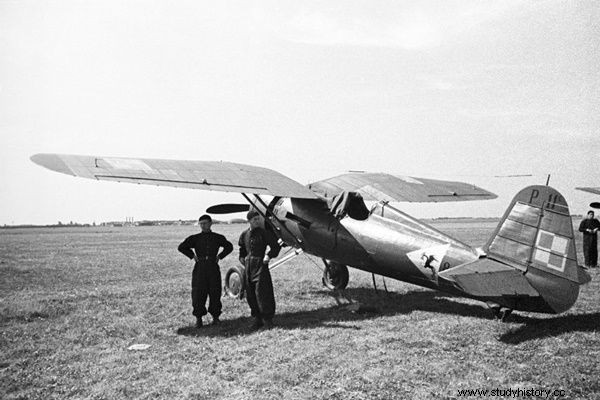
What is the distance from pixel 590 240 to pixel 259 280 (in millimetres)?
12040

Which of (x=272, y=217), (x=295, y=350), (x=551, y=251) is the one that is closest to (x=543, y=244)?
(x=551, y=251)

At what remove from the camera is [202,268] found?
22.6ft

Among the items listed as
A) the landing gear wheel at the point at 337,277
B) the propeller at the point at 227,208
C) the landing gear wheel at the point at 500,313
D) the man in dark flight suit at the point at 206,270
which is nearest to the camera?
the landing gear wheel at the point at 500,313

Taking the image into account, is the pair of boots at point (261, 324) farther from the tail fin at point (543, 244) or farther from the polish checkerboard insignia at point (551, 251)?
the polish checkerboard insignia at point (551, 251)

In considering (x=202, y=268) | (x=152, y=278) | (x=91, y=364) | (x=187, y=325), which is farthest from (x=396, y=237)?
(x=152, y=278)

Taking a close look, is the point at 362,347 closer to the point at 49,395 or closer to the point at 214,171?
the point at 49,395

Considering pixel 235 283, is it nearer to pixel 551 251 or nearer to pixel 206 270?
pixel 206 270

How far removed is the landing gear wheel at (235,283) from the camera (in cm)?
891

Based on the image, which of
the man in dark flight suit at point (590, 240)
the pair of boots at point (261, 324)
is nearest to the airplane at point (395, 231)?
the pair of boots at point (261, 324)

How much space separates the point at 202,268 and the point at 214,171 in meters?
1.86

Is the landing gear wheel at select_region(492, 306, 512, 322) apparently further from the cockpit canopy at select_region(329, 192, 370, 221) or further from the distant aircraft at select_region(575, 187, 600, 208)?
the distant aircraft at select_region(575, 187, 600, 208)

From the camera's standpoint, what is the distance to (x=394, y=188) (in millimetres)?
9211

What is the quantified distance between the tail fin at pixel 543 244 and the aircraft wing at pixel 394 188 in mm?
2820
